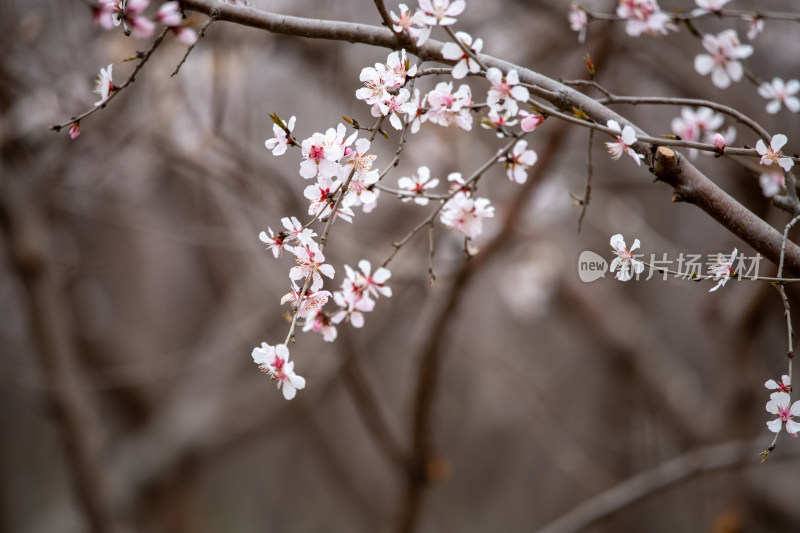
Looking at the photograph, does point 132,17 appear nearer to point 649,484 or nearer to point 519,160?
point 519,160

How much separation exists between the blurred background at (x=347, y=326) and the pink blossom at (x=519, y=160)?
121 mm

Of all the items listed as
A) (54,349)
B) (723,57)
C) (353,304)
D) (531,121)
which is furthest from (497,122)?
(54,349)

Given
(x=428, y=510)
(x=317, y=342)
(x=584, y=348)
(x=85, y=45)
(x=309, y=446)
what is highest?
(x=85, y=45)

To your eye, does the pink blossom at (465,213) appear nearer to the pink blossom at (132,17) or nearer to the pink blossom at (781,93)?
the pink blossom at (132,17)

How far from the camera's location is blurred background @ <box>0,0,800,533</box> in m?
1.54

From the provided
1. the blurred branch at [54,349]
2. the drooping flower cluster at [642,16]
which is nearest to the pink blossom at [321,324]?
the drooping flower cluster at [642,16]

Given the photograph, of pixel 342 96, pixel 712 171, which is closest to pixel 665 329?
pixel 712 171

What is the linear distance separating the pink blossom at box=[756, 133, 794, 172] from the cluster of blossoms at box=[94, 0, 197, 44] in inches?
21.1

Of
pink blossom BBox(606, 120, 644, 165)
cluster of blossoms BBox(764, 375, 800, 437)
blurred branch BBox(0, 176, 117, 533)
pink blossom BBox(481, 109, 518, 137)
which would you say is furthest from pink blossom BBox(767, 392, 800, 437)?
blurred branch BBox(0, 176, 117, 533)

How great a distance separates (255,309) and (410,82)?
221cm

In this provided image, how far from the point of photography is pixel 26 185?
1750 mm

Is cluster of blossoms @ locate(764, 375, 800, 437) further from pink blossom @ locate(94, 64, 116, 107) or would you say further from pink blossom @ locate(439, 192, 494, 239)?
pink blossom @ locate(94, 64, 116, 107)

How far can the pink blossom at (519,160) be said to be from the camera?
637 millimetres

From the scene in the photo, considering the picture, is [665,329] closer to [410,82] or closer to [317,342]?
[317,342]
